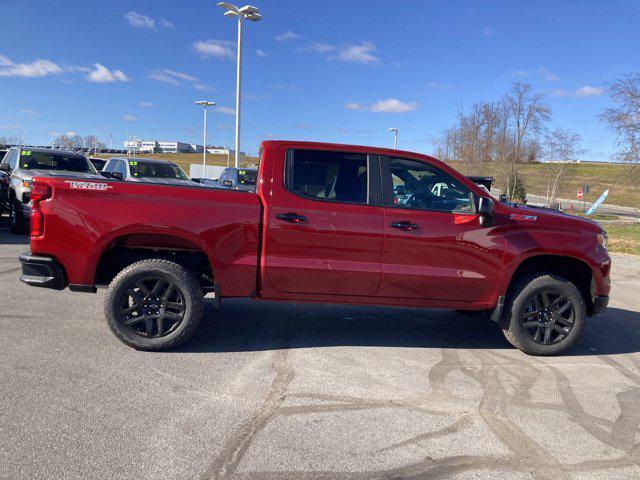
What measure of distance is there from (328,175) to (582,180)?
3139 inches

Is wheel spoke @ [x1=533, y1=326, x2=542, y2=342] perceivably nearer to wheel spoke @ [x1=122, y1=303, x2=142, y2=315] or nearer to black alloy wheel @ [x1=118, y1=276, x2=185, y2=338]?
black alloy wheel @ [x1=118, y1=276, x2=185, y2=338]

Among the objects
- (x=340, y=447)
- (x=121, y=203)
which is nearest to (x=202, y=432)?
(x=340, y=447)

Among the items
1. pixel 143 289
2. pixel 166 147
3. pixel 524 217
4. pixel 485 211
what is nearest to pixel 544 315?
pixel 524 217

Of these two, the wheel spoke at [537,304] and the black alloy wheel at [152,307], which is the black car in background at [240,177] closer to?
the black alloy wheel at [152,307]

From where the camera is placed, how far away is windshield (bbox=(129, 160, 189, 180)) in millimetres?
13395

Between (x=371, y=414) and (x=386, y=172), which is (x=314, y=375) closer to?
(x=371, y=414)

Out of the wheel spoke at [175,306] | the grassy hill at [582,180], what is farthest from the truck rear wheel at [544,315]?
the grassy hill at [582,180]

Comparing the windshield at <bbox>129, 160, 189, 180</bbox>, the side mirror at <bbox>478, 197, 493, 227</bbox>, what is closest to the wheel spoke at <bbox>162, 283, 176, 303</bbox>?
the side mirror at <bbox>478, 197, 493, 227</bbox>

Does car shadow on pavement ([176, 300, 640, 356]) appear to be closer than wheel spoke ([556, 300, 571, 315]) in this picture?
No

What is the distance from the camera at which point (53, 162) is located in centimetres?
1199

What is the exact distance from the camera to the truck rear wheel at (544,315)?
16.1ft

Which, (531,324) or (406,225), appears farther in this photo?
(531,324)

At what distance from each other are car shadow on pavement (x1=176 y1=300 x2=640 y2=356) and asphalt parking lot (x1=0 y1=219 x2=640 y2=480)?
34mm

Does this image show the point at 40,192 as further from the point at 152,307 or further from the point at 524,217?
the point at 524,217
